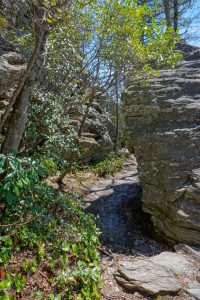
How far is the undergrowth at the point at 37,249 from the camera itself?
3229 mm

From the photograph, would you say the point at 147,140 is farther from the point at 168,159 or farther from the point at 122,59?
the point at 122,59

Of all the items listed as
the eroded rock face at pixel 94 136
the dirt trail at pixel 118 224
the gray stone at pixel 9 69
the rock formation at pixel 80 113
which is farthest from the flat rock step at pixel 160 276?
the eroded rock face at pixel 94 136

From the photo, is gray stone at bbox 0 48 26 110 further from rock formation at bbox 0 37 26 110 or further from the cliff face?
the cliff face

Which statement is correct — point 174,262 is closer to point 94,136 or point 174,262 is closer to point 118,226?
point 118,226

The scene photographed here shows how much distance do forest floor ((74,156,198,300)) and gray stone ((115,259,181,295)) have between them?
88 mm

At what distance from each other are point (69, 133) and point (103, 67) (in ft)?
6.18

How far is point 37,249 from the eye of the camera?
3.74 meters

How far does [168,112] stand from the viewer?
6367 millimetres

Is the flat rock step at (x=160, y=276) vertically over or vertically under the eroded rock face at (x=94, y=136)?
under

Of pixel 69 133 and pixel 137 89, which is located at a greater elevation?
pixel 137 89

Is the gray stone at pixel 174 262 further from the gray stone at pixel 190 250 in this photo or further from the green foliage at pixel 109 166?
the green foliage at pixel 109 166

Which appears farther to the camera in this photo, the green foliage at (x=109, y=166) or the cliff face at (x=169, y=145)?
the green foliage at (x=109, y=166)

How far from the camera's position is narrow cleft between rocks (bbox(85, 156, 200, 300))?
3.89m

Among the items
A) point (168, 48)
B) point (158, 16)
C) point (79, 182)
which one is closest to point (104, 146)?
point (79, 182)
